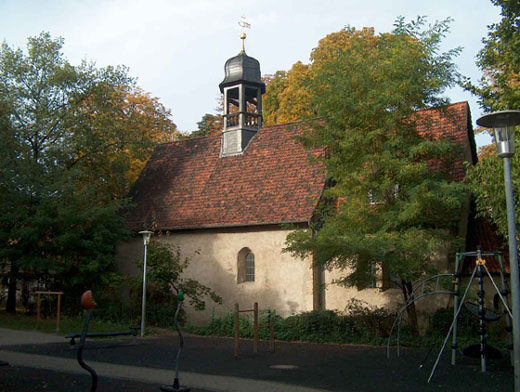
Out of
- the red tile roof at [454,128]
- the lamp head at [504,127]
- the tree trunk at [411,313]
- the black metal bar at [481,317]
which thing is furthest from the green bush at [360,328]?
the lamp head at [504,127]

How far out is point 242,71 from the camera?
26969 millimetres

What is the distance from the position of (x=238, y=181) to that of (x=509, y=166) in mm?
16630

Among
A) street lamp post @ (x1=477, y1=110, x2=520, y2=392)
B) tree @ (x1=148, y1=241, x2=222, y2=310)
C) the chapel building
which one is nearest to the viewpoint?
street lamp post @ (x1=477, y1=110, x2=520, y2=392)

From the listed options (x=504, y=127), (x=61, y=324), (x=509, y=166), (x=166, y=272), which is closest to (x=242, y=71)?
(x=166, y=272)

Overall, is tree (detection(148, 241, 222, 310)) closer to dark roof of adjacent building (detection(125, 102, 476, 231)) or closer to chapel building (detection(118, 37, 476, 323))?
chapel building (detection(118, 37, 476, 323))

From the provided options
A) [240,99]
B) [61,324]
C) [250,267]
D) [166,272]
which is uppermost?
[240,99]

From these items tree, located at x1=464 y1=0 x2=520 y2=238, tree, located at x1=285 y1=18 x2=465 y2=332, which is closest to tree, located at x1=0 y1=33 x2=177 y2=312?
tree, located at x1=285 y1=18 x2=465 y2=332

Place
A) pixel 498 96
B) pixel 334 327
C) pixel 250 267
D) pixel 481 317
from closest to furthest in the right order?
Result: pixel 481 317
pixel 498 96
pixel 334 327
pixel 250 267

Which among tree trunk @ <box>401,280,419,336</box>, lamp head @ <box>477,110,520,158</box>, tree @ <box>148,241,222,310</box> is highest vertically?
lamp head @ <box>477,110,520,158</box>

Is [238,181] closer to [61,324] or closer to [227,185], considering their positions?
[227,185]

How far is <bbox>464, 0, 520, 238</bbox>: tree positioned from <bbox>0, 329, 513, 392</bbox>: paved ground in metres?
3.98

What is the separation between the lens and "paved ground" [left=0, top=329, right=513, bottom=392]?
10.1 meters

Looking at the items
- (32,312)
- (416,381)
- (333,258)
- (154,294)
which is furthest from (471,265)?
(32,312)

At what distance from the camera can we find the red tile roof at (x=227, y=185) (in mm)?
22172
